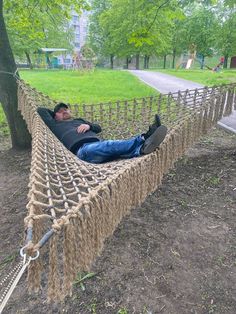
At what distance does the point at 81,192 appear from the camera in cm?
152

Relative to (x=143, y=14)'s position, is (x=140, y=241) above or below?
below

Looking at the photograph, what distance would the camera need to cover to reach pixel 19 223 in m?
2.86

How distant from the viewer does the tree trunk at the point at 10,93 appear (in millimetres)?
4238

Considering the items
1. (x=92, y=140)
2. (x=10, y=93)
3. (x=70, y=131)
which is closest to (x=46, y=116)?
(x=70, y=131)

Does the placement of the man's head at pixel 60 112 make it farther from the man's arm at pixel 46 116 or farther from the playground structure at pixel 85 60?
the playground structure at pixel 85 60

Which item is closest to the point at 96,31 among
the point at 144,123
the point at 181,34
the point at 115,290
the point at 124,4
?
the point at 181,34

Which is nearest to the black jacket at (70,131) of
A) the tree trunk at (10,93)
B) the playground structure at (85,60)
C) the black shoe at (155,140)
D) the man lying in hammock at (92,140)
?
the man lying in hammock at (92,140)

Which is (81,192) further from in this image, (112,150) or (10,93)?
(10,93)

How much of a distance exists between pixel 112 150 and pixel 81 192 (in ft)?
4.53

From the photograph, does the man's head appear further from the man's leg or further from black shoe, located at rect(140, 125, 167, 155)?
black shoe, located at rect(140, 125, 167, 155)

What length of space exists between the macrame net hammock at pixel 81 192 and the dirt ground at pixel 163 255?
0.28 m

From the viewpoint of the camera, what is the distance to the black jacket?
3.36m

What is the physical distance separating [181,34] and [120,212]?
33.1m

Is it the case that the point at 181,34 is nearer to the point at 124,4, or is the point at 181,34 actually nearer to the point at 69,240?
the point at 124,4
